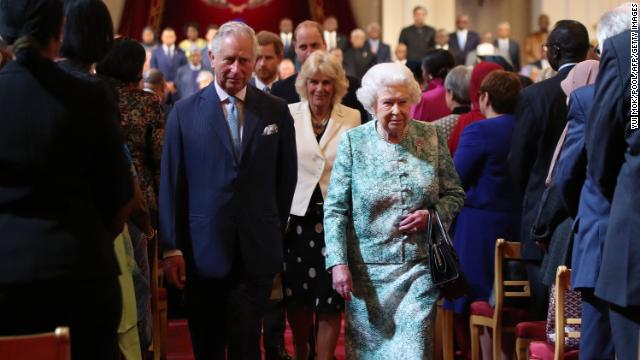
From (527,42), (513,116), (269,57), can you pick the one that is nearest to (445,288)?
(513,116)

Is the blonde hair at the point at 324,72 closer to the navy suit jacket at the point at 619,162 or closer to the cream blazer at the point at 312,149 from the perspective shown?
the cream blazer at the point at 312,149

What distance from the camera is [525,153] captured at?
230 inches

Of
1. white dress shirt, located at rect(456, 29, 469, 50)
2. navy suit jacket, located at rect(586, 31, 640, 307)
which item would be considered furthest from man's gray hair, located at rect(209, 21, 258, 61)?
white dress shirt, located at rect(456, 29, 469, 50)

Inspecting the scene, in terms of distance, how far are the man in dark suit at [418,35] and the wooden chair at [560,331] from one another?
45.0 ft

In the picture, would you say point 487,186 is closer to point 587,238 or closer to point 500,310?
point 500,310

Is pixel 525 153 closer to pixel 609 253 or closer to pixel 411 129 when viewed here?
pixel 411 129

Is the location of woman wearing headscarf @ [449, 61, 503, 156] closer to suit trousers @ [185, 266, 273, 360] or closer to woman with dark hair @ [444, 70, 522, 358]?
woman with dark hair @ [444, 70, 522, 358]

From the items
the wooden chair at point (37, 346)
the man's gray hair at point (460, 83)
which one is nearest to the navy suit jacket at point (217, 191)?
the wooden chair at point (37, 346)

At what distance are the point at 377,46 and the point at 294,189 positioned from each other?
1387 centimetres

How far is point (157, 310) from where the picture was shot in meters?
6.09

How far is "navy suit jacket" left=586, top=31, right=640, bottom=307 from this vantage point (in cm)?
358

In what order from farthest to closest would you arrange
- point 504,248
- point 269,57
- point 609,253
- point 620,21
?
point 269,57 → point 504,248 → point 620,21 → point 609,253

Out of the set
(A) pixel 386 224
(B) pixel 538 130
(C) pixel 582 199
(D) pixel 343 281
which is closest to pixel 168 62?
(B) pixel 538 130

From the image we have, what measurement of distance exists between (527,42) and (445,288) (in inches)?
621
